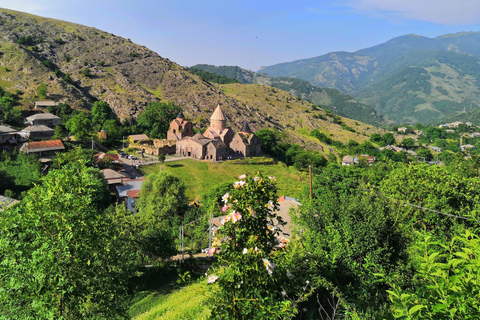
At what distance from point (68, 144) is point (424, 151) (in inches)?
4718

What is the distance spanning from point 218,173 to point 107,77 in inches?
2567

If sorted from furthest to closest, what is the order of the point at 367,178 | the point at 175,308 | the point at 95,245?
1. the point at 367,178
2. the point at 175,308
3. the point at 95,245

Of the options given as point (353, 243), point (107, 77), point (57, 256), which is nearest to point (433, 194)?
point (353, 243)

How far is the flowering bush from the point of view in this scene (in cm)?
488

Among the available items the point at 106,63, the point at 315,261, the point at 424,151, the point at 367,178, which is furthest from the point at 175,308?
the point at 424,151

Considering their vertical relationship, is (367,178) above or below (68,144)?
below

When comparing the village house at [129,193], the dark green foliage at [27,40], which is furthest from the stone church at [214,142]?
the dark green foliage at [27,40]

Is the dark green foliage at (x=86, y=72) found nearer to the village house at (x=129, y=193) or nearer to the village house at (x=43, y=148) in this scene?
the village house at (x=43, y=148)

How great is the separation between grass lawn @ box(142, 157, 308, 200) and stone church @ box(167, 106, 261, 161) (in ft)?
9.48

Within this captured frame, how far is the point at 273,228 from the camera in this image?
5.31 m

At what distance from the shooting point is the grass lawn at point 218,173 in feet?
156

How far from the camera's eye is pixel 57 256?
22.0 feet

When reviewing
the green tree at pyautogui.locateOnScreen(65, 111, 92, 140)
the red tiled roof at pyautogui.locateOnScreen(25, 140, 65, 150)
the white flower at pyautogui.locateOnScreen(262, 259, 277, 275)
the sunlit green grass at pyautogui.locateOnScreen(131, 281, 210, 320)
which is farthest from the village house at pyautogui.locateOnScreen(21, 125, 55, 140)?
the white flower at pyautogui.locateOnScreen(262, 259, 277, 275)

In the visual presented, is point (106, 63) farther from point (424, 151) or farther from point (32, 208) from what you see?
point (424, 151)
